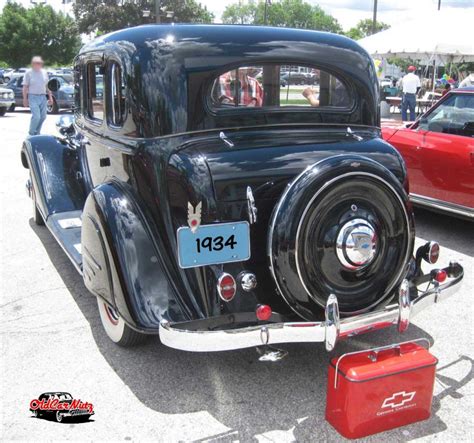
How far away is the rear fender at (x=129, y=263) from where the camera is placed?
283 cm

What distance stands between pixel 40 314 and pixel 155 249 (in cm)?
138

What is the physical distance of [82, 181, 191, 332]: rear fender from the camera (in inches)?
111

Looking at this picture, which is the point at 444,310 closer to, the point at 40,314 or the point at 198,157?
the point at 198,157

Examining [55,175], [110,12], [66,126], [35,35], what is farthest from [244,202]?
[110,12]

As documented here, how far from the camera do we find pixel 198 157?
9.68 ft

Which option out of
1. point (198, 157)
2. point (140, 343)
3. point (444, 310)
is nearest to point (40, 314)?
point (140, 343)

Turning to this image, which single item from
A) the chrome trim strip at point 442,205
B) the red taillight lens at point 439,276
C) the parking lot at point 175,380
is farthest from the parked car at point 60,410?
the chrome trim strip at point 442,205

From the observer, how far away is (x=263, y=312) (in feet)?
8.84

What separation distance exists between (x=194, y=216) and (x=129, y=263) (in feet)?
1.42

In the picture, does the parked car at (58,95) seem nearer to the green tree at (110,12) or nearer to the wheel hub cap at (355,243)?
the wheel hub cap at (355,243)

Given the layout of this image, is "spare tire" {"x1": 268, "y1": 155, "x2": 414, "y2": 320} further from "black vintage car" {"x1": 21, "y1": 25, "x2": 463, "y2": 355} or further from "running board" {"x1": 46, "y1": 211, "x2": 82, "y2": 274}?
"running board" {"x1": 46, "y1": 211, "x2": 82, "y2": 274}

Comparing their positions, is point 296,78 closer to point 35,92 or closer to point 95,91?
point 95,91

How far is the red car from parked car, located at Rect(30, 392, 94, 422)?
4.07m

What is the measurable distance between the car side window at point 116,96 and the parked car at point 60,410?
5.34ft
